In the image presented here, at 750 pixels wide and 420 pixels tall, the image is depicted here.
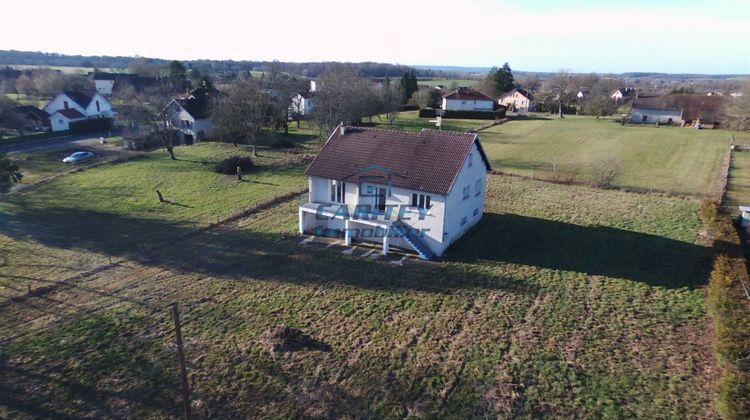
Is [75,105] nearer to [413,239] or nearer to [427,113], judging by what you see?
[427,113]

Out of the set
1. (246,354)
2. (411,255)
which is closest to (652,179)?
(411,255)

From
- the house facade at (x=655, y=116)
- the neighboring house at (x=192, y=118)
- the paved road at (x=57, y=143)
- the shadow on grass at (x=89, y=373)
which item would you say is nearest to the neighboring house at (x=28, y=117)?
the paved road at (x=57, y=143)

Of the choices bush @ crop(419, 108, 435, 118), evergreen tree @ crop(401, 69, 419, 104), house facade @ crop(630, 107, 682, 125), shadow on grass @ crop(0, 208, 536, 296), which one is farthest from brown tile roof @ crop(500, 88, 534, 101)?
shadow on grass @ crop(0, 208, 536, 296)

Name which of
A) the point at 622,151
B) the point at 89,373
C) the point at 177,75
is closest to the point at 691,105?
the point at 622,151

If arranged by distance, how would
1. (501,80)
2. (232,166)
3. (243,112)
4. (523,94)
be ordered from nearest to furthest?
(232,166) → (243,112) → (523,94) → (501,80)

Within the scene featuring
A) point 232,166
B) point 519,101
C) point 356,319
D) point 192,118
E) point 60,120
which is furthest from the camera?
point 519,101

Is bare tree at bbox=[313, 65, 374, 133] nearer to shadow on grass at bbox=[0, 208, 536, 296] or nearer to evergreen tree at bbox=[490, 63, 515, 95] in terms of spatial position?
shadow on grass at bbox=[0, 208, 536, 296]

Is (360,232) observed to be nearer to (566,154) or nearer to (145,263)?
(145,263)
